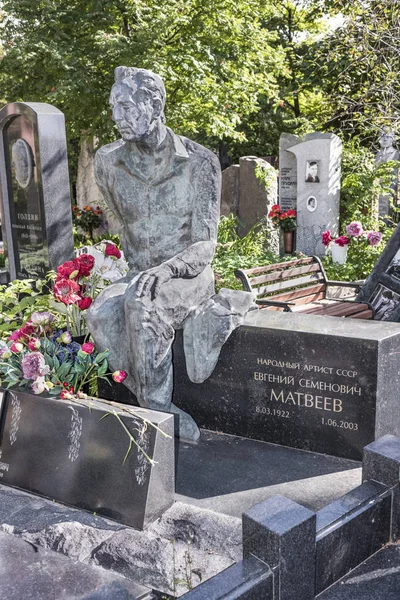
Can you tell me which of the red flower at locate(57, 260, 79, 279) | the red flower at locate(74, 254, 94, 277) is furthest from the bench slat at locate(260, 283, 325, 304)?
the red flower at locate(57, 260, 79, 279)

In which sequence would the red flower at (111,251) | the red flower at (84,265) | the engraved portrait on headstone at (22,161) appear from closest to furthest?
the red flower at (84,265)
the red flower at (111,251)
the engraved portrait on headstone at (22,161)

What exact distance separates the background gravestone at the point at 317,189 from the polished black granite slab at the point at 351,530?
34.2ft

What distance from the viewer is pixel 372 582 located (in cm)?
295

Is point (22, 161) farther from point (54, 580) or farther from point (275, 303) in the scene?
point (54, 580)

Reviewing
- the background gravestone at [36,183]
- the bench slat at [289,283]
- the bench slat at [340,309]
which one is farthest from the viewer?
the background gravestone at [36,183]

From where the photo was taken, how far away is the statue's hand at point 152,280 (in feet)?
13.1

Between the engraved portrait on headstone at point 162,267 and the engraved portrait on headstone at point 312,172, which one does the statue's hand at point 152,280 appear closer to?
the engraved portrait on headstone at point 162,267

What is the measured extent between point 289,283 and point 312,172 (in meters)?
7.13

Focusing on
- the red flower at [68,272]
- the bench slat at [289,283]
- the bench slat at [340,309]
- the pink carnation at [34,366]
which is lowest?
the bench slat at [340,309]

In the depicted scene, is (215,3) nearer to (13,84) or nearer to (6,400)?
(13,84)

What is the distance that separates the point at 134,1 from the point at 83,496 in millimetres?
11258

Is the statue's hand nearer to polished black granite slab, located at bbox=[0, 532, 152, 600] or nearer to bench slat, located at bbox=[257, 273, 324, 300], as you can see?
polished black granite slab, located at bbox=[0, 532, 152, 600]

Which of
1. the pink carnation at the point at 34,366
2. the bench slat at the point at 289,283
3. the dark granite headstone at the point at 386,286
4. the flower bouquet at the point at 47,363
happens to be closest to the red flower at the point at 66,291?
the flower bouquet at the point at 47,363

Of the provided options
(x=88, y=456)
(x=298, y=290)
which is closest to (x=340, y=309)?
(x=298, y=290)
